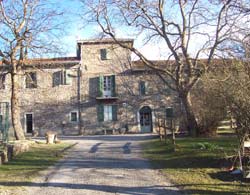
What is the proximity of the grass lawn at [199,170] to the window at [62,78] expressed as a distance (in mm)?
21088

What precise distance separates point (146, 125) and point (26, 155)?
20289 millimetres

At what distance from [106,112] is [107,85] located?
2473 millimetres

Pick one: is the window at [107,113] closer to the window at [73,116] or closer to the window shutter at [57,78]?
the window at [73,116]

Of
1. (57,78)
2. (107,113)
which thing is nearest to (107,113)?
(107,113)

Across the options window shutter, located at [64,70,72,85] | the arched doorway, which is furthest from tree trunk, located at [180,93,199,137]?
window shutter, located at [64,70,72,85]

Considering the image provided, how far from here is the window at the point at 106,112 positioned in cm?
3469

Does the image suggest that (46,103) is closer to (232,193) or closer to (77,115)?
(77,115)

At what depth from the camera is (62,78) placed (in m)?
34.9

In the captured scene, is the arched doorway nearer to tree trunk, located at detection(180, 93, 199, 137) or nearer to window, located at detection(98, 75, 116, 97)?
window, located at detection(98, 75, 116, 97)

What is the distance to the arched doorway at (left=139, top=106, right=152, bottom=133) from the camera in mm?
34594

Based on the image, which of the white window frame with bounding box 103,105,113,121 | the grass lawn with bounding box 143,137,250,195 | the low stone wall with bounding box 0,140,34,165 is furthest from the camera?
the white window frame with bounding box 103,105,113,121

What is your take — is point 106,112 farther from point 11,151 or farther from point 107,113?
point 11,151

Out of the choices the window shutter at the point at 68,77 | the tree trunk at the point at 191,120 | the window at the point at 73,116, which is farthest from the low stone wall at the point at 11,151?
the window shutter at the point at 68,77

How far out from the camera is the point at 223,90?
9.03m
